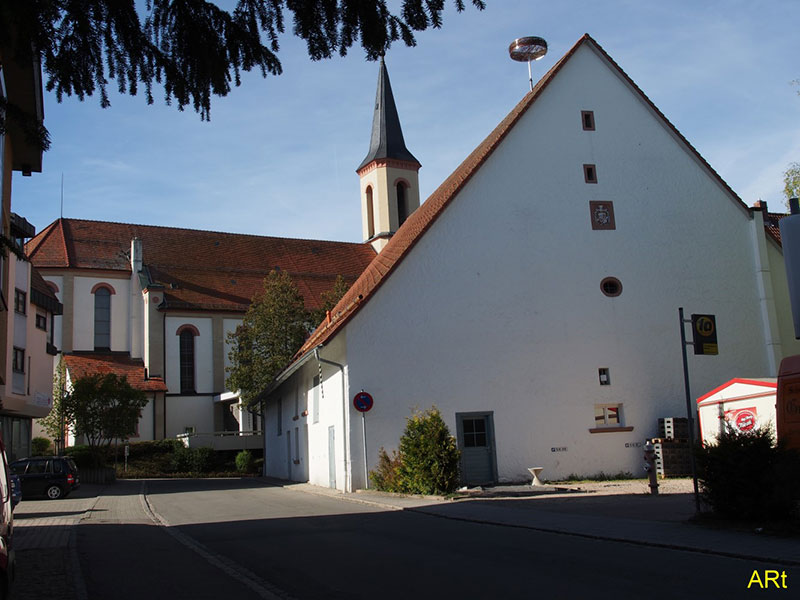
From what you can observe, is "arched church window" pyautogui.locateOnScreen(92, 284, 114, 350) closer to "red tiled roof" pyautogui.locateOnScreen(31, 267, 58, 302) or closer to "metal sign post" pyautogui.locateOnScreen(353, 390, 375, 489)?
"red tiled roof" pyautogui.locateOnScreen(31, 267, 58, 302)

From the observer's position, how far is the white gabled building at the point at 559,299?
73.2 feet

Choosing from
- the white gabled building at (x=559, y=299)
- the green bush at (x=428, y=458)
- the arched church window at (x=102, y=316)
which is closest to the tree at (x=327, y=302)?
the arched church window at (x=102, y=316)

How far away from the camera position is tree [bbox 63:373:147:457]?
37.2 metres

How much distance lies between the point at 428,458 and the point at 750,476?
29.9ft

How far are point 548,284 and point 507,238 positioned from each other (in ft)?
5.85

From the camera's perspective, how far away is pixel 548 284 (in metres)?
23.7

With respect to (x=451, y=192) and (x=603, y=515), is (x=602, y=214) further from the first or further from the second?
(x=603, y=515)

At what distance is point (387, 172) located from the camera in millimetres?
61406

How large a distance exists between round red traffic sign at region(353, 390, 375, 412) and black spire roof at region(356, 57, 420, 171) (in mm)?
42364

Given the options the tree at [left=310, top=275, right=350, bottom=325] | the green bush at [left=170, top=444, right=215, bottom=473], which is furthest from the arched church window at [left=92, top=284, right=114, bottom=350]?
the tree at [left=310, top=275, right=350, bottom=325]

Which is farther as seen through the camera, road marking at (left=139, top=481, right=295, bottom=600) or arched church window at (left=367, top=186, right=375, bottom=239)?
arched church window at (left=367, top=186, right=375, bottom=239)

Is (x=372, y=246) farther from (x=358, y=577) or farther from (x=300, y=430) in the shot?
(x=358, y=577)

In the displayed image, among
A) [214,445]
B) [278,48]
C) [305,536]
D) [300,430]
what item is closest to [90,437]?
[214,445]

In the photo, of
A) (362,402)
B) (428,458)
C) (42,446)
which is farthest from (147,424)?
(428,458)
